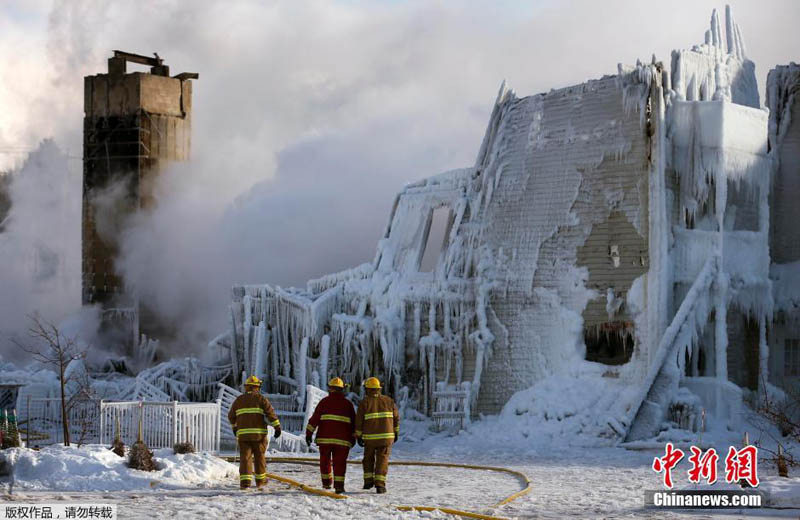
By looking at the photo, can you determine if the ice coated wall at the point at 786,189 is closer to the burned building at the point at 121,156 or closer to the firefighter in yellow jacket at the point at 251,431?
the firefighter in yellow jacket at the point at 251,431

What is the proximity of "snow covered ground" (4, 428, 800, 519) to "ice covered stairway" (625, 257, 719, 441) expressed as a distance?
466 cm

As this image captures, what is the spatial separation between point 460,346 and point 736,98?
917 cm

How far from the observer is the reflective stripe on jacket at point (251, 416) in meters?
16.6

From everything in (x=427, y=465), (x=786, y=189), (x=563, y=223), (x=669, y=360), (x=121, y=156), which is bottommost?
(x=427, y=465)

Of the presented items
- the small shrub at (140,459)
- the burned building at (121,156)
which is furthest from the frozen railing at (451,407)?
the burned building at (121,156)

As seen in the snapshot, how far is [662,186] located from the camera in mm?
28219

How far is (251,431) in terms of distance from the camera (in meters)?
16.6

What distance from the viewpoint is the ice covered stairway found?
26.9 m

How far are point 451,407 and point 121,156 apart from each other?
24.1 meters

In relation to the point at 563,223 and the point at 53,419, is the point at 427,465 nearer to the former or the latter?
Answer: the point at 563,223

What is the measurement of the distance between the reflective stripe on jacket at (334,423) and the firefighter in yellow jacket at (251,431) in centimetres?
59

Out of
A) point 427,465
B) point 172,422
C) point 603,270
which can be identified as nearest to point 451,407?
point 603,270

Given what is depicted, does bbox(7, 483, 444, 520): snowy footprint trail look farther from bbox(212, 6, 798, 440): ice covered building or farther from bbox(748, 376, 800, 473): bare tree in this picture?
bbox(212, 6, 798, 440): ice covered building

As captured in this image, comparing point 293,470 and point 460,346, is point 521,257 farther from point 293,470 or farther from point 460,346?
point 293,470
